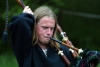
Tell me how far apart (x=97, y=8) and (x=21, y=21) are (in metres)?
8.47

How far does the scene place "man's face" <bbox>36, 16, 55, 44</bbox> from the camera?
4.58 m

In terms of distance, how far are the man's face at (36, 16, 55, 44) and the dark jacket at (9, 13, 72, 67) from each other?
0.35ft

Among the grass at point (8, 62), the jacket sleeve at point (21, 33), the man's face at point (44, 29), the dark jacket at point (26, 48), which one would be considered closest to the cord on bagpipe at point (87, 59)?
the dark jacket at point (26, 48)

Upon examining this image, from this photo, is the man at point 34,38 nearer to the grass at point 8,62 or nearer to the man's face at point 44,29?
the man's face at point 44,29

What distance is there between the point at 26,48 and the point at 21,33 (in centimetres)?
21

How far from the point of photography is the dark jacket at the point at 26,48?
438cm

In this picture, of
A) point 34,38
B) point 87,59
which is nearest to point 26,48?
point 34,38

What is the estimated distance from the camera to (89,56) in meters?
4.02

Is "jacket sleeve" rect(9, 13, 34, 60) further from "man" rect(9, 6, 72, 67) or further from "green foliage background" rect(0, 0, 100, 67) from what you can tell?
"green foliage background" rect(0, 0, 100, 67)

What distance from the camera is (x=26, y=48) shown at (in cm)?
453

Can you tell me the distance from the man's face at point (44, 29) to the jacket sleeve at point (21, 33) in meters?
0.12

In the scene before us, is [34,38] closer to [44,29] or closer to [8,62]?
[44,29]

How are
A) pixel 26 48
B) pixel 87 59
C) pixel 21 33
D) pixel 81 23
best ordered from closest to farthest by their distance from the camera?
pixel 87 59 → pixel 21 33 → pixel 26 48 → pixel 81 23

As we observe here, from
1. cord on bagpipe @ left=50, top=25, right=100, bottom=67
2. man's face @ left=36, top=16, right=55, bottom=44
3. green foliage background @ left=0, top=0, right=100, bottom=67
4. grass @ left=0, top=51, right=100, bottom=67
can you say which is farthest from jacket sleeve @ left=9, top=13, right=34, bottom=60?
green foliage background @ left=0, top=0, right=100, bottom=67
